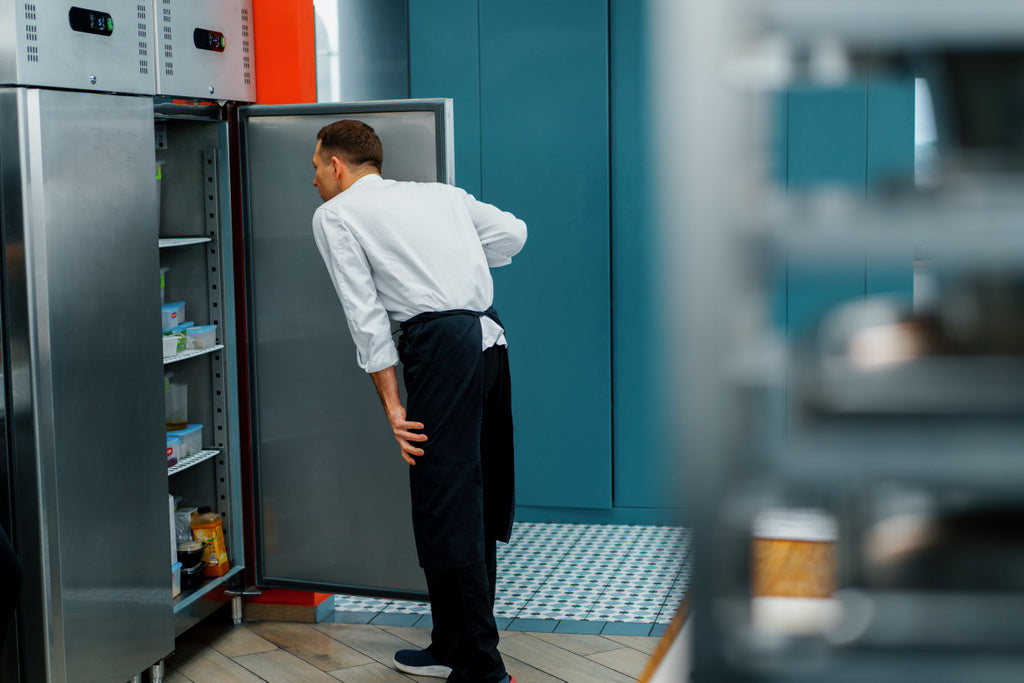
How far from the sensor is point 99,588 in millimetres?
2818

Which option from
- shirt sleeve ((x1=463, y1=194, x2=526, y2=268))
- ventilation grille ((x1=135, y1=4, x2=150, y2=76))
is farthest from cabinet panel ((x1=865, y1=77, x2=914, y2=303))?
ventilation grille ((x1=135, y1=4, x2=150, y2=76))

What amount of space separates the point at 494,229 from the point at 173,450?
3.85 ft

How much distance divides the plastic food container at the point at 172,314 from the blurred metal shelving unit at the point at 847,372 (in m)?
2.91

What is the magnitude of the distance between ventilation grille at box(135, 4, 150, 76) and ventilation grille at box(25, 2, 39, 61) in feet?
1.43

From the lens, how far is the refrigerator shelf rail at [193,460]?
330cm

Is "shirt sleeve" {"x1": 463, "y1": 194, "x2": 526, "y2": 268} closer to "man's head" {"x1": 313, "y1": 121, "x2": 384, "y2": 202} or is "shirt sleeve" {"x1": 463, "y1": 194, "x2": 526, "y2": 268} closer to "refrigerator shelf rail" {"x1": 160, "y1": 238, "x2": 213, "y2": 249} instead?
"man's head" {"x1": 313, "y1": 121, "x2": 384, "y2": 202}

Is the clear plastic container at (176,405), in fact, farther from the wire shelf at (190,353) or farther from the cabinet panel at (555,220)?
the cabinet panel at (555,220)

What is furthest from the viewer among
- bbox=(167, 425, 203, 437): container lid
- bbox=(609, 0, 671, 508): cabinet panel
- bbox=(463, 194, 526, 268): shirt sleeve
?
bbox=(609, 0, 671, 508): cabinet panel

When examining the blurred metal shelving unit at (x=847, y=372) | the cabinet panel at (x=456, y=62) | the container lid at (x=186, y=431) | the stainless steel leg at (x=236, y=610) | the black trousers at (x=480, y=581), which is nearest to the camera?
the blurred metal shelving unit at (x=847, y=372)

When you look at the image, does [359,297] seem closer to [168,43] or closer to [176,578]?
[168,43]

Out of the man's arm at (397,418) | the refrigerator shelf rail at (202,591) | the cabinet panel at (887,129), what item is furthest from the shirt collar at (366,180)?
the cabinet panel at (887,129)

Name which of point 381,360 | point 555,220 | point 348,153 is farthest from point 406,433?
point 555,220

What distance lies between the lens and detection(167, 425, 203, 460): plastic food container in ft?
11.4

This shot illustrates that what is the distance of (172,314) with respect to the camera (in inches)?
135
